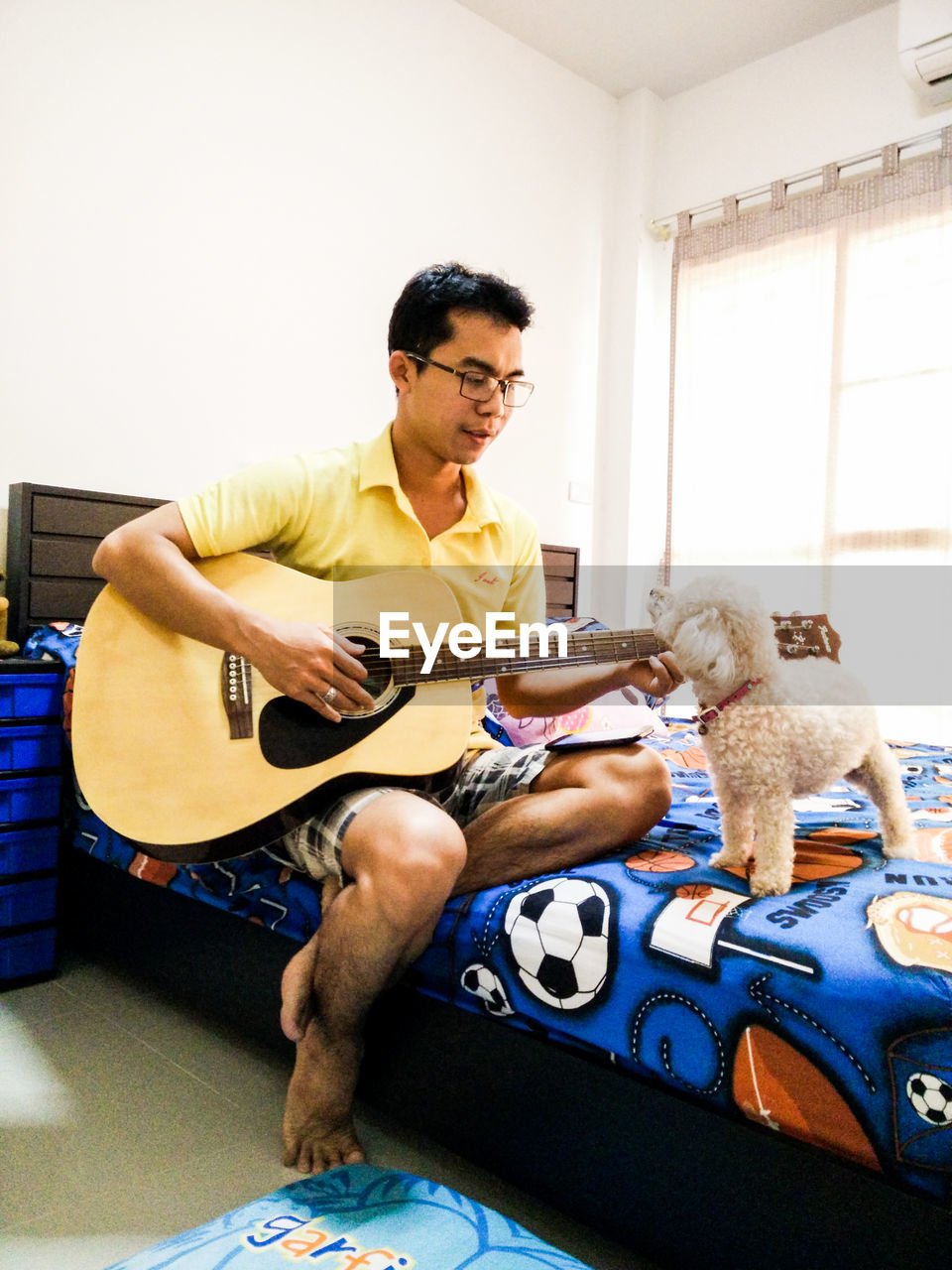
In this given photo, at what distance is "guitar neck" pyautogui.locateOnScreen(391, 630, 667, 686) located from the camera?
4.37ft

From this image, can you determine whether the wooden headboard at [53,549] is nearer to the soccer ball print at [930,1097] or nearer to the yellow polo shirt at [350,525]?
the yellow polo shirt at [350,525]

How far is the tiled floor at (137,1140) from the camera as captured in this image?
112cm

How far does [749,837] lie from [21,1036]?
1.37 metres

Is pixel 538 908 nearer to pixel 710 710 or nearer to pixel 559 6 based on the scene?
pixel 710 710

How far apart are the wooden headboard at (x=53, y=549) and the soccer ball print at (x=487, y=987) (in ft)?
4.88

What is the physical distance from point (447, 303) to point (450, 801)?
0.84 meters

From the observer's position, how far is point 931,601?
10.1 feet

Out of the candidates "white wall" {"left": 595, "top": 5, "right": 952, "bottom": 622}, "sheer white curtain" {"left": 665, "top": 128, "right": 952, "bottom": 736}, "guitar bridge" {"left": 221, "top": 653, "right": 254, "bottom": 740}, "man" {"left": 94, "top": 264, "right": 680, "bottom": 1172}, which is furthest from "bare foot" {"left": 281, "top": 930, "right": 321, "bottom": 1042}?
"white wall" {"left": 595, "top": 5, "right": 952, "bottom": 622}

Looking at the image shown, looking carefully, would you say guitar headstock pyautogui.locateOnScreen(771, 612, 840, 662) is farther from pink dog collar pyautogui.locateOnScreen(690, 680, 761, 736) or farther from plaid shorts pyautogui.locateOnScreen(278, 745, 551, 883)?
plaid shorts pyautogui.locateOnScreen(278, 745, 551, 883)

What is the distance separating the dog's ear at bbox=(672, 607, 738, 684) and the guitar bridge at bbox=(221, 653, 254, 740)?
634 millimetres

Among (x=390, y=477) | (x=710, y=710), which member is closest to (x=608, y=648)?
(x=710, y=710)

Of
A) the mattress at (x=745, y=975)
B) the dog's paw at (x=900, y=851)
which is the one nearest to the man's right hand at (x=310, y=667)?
the mattress at (x=745, y=975)

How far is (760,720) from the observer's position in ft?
3.73

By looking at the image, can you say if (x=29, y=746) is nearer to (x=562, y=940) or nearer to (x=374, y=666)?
(x=374, y=666)
